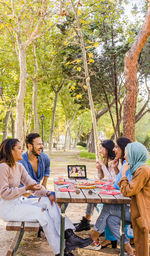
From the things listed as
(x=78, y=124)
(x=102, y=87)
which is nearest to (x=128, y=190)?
(x=102, y=87)

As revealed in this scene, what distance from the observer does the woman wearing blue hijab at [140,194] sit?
329cm

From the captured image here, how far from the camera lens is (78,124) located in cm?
5100

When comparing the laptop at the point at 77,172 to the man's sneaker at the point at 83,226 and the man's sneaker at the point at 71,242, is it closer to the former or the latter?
the man's sneaker at the point at 83,226

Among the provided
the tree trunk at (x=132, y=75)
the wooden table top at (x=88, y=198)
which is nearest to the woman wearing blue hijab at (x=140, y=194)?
the wooden table top at (x=88, y=198)

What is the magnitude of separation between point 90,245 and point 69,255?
541 mm

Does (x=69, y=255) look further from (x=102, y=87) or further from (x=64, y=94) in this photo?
(x=64, y=94)

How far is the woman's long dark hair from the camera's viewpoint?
3926 mm

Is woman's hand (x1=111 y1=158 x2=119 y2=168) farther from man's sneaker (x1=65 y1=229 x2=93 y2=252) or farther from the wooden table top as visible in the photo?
man's sneaker (x1=65 y1=229 x2=93 y2=252)

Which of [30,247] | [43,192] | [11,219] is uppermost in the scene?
[43,192]

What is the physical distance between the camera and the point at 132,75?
33.9 ft

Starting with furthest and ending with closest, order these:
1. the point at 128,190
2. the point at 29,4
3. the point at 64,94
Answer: the point at 64,94, the point at 29,4, the point at 128,190

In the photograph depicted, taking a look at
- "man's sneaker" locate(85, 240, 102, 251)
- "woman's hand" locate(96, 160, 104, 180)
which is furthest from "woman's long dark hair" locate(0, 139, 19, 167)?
"woman's hand" locate(96, 160, 104, 180)

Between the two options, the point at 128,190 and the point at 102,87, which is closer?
the point at 128,190

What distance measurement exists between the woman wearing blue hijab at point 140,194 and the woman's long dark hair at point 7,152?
1591 mm
